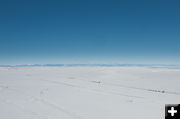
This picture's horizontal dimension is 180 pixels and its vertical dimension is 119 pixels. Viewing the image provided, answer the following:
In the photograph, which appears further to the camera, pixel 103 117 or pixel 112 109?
pixel 112 109

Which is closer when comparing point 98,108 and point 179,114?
point 179,114

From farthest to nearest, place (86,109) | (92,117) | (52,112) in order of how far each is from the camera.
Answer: (86,109)
(52,112)
(92,117)

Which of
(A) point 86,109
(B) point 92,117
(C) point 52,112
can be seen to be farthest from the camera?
(A) point 86,109

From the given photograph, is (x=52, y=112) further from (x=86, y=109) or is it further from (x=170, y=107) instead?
(x=170, y=107)

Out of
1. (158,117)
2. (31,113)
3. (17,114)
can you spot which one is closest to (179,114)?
(158,117)

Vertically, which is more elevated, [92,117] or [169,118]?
[169,118]

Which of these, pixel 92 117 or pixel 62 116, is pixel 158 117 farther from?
pixel 62 116

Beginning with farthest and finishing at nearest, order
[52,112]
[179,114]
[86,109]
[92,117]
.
→ [86,109]
[52,112]
[92,117]
[179,114]

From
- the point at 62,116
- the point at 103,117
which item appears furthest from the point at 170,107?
the point at 62,116

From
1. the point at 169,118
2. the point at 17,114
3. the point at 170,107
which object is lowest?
the point at 17,114
